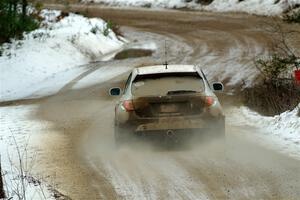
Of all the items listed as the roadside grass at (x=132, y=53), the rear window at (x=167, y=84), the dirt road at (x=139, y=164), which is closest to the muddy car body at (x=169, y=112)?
the rear window at (x=167, y=84)

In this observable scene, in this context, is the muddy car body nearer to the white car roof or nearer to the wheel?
the wheel

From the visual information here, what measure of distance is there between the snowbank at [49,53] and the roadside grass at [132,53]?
798 mm

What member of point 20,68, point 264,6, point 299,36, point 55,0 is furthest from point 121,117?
point 55,0

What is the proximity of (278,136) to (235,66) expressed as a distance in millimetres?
9419

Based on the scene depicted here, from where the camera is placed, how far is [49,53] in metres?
24.8

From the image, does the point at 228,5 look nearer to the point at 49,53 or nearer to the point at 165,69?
the point at 49,53

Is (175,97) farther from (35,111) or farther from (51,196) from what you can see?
(35,111)

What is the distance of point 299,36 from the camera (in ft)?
85.6

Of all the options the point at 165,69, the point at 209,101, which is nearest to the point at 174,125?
the point at 209,101

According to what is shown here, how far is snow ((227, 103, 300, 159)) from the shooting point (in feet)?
37.3

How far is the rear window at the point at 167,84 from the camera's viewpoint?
36.2 ft

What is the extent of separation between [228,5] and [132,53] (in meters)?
15.9

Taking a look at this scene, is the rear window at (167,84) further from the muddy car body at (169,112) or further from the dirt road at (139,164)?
the dirt road at (139,164)

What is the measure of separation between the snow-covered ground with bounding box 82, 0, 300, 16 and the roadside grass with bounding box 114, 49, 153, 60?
1134 cm
